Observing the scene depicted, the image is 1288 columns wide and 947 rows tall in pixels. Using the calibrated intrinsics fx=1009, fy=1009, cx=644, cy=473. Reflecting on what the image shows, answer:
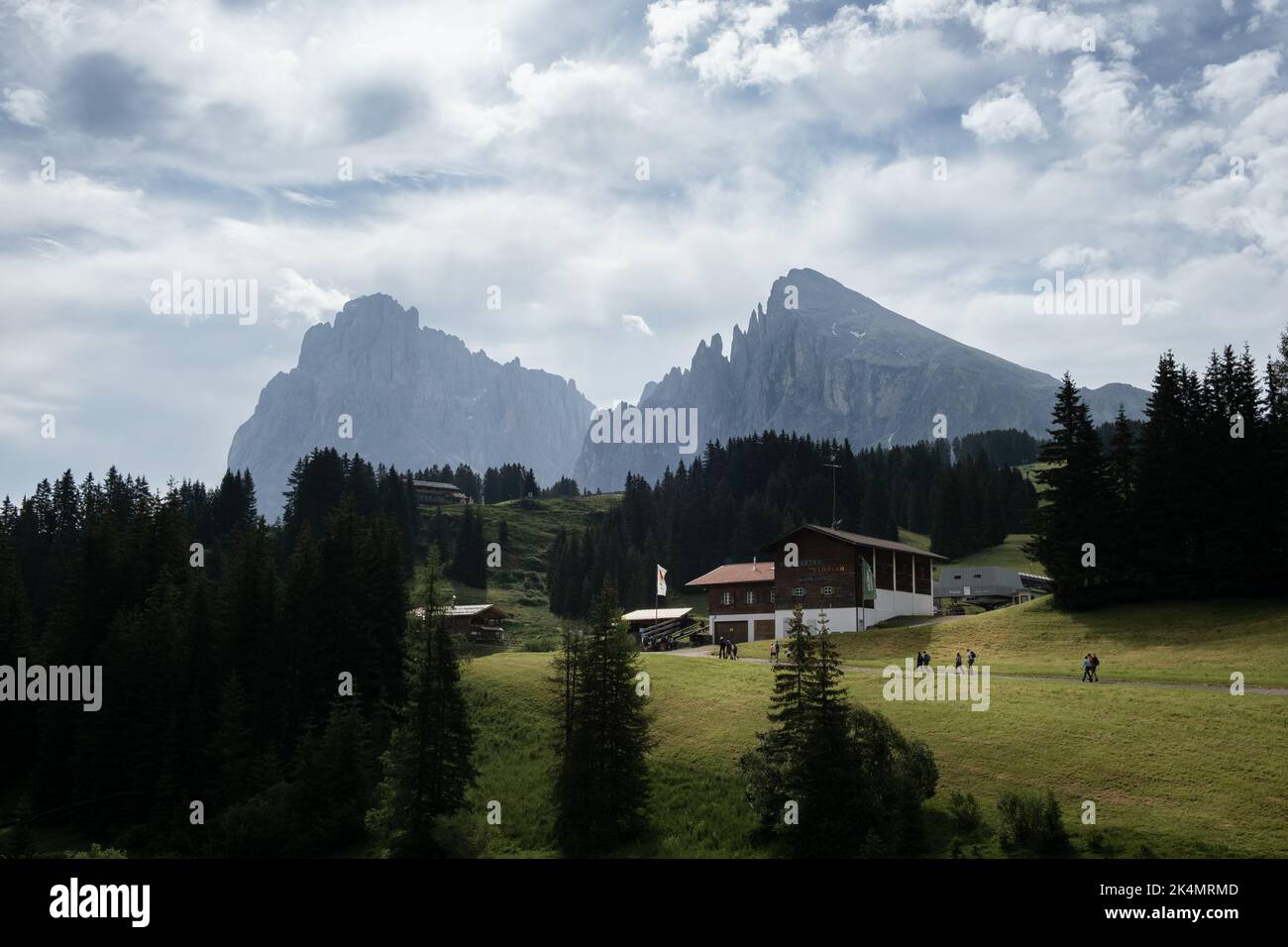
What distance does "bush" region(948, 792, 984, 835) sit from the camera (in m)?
38.1

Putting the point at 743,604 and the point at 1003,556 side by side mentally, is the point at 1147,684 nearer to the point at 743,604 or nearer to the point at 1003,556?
the point at 743,604

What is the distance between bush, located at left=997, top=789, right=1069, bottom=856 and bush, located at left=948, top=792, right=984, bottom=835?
1.17m

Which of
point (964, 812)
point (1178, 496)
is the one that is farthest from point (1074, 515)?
point (964, 812)

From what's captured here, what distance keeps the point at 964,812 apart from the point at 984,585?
257ft

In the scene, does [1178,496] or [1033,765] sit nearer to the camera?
[1033,765]

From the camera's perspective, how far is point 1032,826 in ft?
117

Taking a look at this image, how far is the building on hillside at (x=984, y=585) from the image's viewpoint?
112 m

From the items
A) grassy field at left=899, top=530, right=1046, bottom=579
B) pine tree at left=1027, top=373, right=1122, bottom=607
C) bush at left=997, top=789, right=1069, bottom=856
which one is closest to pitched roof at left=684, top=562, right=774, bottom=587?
pine tree at left=1027, top=373, right=1122, bottom=607

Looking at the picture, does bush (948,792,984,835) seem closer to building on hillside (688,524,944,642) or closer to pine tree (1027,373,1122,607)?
building on hillside (688,524,944,642)

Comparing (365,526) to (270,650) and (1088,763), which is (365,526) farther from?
(1088,763)

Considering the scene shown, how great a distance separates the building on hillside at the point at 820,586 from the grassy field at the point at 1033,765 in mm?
26583

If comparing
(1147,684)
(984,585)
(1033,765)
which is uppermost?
(984,585)
